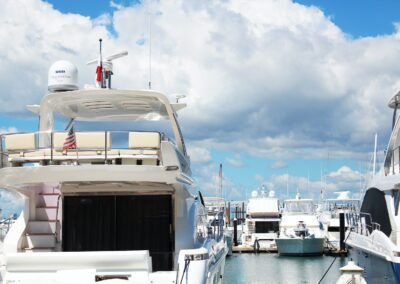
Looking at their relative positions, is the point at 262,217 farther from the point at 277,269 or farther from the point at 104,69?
the point at 104,69

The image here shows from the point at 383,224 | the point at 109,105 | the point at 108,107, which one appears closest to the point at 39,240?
the point at 109,105

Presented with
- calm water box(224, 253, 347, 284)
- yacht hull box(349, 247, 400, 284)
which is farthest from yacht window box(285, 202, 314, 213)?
yacht hull box(349, 247, 400, 284)

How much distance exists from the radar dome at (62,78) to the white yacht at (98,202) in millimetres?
21

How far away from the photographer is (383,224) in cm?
1752

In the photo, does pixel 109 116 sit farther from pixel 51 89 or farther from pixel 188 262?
pixel 188 262

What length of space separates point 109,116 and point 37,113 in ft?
7.63

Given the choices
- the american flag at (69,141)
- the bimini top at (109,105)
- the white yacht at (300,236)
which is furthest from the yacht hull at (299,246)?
the american flag at (69,141)

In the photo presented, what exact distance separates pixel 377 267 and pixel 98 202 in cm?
777

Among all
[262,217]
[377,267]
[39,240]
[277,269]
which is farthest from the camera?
[262,217]

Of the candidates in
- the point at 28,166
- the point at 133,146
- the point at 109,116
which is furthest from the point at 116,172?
the point at 109,116

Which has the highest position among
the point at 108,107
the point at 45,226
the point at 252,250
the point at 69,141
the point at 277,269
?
the point at 108,107

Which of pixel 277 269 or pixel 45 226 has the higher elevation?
pixel 45 226

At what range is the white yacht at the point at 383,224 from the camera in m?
15.2

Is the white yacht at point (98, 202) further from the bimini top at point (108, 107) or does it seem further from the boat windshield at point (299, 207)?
the boat windshield at point (299, 207)
